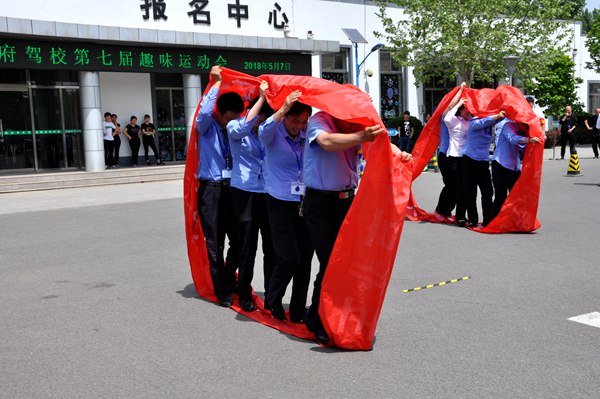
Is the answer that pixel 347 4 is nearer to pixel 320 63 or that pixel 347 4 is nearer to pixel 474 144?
pixel 320 63

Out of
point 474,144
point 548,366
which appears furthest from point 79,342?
point 474,144

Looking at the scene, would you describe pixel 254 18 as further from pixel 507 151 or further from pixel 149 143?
pixel 507 151

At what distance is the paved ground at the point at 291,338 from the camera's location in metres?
4.15

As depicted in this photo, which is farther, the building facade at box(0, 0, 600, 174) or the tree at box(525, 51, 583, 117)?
the tree at box(525, 51, 583, 117)

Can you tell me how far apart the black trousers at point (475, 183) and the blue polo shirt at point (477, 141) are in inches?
3.4

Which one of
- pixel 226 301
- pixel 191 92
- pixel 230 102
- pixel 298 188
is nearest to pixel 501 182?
pixel 230 102

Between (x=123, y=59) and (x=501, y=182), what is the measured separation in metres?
13.7

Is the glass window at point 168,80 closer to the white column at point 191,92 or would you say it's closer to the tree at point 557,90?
the white column at point 191,92

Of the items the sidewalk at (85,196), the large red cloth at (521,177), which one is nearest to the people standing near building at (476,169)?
the large red cloth at (521,177)

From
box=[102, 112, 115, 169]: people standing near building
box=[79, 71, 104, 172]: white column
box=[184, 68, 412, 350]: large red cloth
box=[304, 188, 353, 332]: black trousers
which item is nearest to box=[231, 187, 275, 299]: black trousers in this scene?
box=[304, 188, 353, 332]: black trousers

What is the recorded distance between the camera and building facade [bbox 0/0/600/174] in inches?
731

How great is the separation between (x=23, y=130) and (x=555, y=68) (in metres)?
25.9

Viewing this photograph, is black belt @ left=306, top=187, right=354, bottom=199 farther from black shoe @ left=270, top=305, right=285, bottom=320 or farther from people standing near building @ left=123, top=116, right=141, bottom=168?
people standing near building @ left=123, top=116, right=141, bottom=168

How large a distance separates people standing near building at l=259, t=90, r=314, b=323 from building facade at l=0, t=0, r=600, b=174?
1440cm
